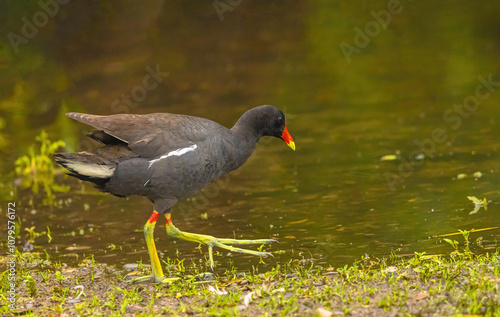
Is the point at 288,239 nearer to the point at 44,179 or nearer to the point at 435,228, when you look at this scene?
the point at 435,228

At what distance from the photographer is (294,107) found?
1169 centimetres

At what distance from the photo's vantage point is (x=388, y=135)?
981 cm

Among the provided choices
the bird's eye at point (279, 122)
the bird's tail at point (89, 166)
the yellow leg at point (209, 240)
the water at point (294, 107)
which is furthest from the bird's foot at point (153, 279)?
the bird's eye at point (279, 122)

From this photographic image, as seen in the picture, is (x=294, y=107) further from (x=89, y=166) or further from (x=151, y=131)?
(x=89, y=166)

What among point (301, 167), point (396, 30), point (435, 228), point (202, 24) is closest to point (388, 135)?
point (301, 167)

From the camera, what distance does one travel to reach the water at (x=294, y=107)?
270 inches

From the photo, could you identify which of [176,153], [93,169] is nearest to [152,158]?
[176,153]

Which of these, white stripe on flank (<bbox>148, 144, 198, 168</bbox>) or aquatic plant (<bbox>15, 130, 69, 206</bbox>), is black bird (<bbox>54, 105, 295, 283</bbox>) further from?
aquatic plant (<bbox>15, 130, 69, 206</bbox>)

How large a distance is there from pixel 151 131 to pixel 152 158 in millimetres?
224

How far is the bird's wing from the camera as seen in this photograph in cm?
559

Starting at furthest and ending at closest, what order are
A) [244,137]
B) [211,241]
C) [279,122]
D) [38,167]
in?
1. [38,167]
2. [279,122]
3. [244,137]
4. [211,241]

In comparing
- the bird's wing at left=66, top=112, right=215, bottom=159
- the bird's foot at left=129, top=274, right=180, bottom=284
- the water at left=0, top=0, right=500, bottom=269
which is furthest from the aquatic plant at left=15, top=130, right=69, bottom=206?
the bird's foot at left=129, top=274, right=180, bottom=284

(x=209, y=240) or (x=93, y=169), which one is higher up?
(x=93, y=169)

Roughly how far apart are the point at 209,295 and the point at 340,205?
8.92 feet
